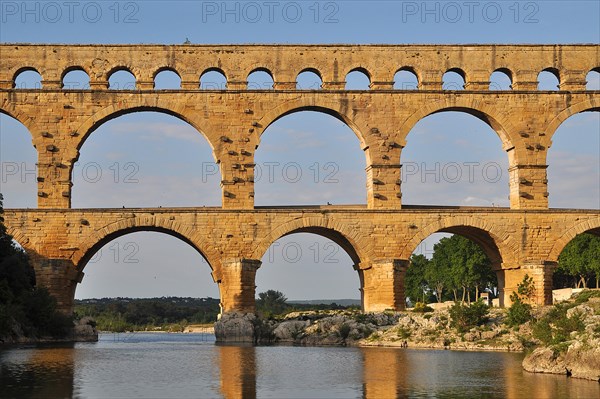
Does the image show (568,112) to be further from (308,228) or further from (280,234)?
(280,234)

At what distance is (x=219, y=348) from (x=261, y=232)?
7355 millimetres

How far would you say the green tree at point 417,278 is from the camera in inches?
3482

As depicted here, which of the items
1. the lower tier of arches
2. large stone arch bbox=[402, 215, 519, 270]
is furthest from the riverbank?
large stone arch bbox=[402, 215, 519, 270]

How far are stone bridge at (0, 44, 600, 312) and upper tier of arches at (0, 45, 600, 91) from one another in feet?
0.22

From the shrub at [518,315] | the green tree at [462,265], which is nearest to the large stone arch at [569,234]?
the shrub at [518,315]

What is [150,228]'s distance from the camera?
42312mm

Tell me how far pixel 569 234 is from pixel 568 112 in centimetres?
591

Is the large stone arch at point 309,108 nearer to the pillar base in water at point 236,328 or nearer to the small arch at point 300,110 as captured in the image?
the small arch at point 300,110

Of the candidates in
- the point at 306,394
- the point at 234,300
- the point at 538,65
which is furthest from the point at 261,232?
the point at 306,394

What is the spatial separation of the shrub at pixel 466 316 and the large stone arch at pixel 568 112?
10.9 metres

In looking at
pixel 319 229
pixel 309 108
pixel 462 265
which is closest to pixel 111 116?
pixel 309 108

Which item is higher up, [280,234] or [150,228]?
[150,228]

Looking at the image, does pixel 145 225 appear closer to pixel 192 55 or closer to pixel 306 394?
pixel 192 55

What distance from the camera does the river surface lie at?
2027cm
